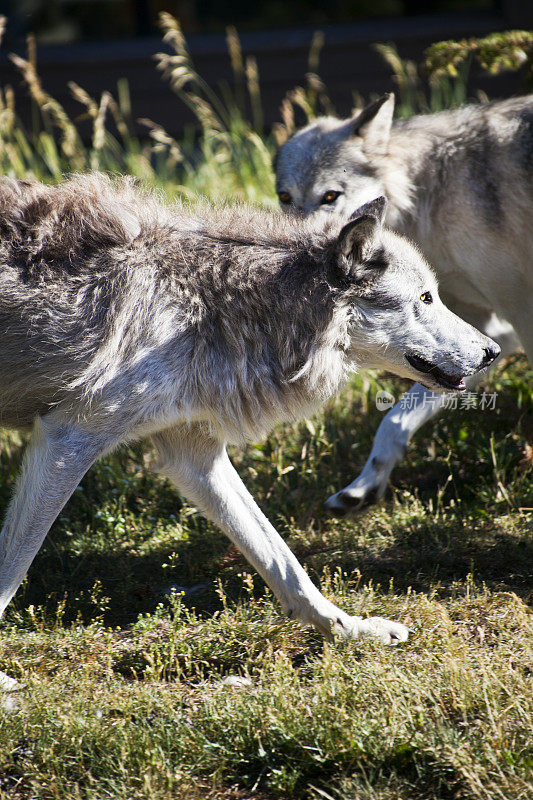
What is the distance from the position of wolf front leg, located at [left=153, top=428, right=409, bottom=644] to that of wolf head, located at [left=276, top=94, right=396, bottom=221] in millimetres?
2064

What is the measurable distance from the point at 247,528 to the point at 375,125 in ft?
9.92

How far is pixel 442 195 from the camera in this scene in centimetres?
502

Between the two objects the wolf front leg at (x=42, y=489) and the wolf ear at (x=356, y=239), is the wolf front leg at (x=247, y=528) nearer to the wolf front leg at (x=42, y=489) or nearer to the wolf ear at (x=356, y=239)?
the wolf front leg at (x=42, y=489)

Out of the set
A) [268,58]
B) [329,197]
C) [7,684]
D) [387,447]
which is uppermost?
[268,58]

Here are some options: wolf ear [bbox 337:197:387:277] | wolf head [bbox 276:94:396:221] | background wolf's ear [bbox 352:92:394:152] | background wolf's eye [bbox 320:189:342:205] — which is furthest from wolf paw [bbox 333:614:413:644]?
background wolf's ear [bbox 352:92:394:152]

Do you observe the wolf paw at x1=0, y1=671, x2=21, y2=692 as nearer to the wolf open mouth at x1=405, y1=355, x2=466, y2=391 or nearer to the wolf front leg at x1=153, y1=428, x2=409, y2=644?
the wolf front leg at x1=153, y1=428, x2=409, y2=644

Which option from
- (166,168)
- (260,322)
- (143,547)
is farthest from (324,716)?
(166,168)

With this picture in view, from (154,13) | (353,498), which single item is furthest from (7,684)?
(154,13)

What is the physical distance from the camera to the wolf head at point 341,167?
519 centimetres

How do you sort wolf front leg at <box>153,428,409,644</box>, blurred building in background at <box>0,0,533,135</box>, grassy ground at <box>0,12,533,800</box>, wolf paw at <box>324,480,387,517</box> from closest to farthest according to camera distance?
1. grassy ground at <box>0,12,533,800</box>
2. wolf front leg at <box>153,428,409,644</box>
3. wolf paw at <box>324,480,387,517</box>
4. blurred building in background at <box>0,0,533,135</box>

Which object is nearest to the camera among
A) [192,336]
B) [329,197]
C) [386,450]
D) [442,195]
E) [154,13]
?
[192,336]

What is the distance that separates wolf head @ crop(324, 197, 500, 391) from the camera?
3.51m

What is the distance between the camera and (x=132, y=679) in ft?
11.8

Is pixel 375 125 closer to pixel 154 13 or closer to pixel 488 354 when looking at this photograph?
pixel 488 354
